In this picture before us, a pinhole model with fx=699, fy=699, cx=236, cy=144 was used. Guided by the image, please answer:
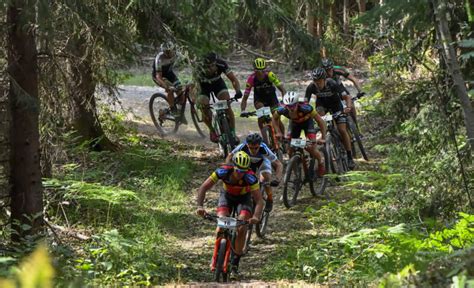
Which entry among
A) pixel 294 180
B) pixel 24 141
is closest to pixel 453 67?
pixel 294 180

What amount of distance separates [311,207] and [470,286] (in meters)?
8.74

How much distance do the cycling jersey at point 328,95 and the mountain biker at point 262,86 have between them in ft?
1.74

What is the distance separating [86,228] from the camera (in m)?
10.3

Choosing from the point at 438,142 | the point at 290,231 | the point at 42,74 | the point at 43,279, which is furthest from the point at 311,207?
the point at 43,279

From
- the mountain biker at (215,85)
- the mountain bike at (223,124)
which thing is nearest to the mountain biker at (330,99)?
the mountain biker at (215,85)

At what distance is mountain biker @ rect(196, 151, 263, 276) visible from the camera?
326 inches

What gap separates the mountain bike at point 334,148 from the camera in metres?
12.9

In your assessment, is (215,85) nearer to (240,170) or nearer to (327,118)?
(327,118)

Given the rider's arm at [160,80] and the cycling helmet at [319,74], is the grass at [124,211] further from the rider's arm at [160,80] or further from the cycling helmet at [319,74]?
the cycling helmet at [319,74]

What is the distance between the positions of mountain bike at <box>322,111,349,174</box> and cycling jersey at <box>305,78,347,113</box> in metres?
0.19

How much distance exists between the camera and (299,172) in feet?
38.4

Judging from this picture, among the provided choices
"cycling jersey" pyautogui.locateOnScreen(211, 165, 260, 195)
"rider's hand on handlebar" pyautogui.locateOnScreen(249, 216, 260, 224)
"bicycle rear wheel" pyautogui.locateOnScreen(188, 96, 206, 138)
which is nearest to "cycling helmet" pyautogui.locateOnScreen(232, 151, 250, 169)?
"cycling jersey" pyautogui.locateOnScreen(211, 165, 260, 195)

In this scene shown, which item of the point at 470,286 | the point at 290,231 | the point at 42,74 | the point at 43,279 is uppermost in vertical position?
the point at 42,74

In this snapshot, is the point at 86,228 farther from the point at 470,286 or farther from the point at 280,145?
the point at 470,286
